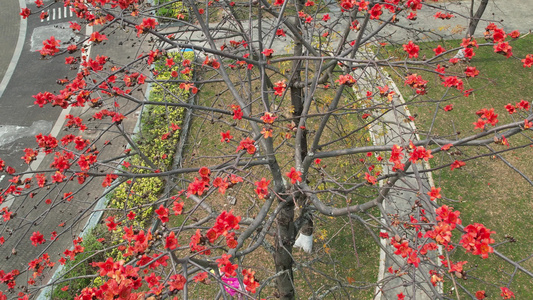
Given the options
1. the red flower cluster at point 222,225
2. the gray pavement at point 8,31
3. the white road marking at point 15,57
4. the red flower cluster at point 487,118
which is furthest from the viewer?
the gray pavement at point 8,31

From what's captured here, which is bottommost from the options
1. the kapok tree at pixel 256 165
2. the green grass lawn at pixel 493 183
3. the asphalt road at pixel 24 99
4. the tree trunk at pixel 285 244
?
the green grass lawn at pixel 493 183

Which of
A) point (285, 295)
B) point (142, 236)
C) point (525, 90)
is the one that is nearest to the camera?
point (142, 236)

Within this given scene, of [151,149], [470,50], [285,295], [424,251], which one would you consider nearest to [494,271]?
[285,295]

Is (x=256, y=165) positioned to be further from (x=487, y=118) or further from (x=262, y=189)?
(x=487, y=118)

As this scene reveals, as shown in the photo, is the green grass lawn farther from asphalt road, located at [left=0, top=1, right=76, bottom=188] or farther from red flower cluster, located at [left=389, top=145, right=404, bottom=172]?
asphalt road, located at [left=0, top=1, right=76, bottom=188]

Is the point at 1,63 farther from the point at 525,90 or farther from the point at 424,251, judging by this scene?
the point at 525,90

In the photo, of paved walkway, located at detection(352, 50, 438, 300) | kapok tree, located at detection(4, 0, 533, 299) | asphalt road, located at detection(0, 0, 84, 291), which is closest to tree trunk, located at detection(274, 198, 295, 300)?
kapok tree, located at detection(4, 0, 533, 299)

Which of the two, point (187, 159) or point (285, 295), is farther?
point (187, 159)

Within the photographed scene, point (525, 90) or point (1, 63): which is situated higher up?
point (1, 63)

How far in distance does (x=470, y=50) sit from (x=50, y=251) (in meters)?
7.62

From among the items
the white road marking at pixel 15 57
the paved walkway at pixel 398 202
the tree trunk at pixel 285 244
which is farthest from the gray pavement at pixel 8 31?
the paved walkway at pixel 398 202

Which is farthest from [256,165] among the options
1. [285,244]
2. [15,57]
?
[15,57]

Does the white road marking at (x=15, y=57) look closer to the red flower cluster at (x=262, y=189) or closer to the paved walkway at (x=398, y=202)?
the paved walkway at (x=398, y=202)

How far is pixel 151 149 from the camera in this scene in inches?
313
